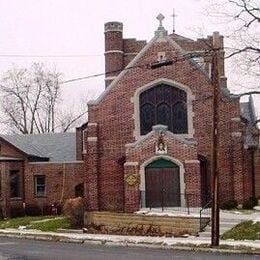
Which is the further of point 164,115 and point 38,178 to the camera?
point 38,178

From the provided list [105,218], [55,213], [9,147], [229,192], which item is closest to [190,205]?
[229,192]

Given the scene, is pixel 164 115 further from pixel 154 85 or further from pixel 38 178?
pixel 38 178

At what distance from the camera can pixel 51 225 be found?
3372 cm

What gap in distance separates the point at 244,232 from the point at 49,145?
2527cm

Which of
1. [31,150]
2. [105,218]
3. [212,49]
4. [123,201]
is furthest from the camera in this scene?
[31,150]

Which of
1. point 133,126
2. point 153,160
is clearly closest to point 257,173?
point 133,126

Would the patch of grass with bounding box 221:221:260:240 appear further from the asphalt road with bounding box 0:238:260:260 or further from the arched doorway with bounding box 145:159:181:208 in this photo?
the arched doorway with bounding box 145:159:181:208

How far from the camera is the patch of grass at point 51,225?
32.9 metres

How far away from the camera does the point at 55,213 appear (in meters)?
42.5

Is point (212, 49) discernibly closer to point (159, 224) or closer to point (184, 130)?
point (159, 224)

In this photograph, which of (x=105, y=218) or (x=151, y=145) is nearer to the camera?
(x=105, y=218)

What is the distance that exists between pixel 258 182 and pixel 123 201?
1245cm

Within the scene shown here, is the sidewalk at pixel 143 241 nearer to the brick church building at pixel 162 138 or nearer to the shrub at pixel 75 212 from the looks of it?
the shrub at pixel 75 212

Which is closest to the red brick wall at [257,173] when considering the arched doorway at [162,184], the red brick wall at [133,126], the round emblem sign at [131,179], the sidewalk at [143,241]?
the red brick wall at [133,126]
